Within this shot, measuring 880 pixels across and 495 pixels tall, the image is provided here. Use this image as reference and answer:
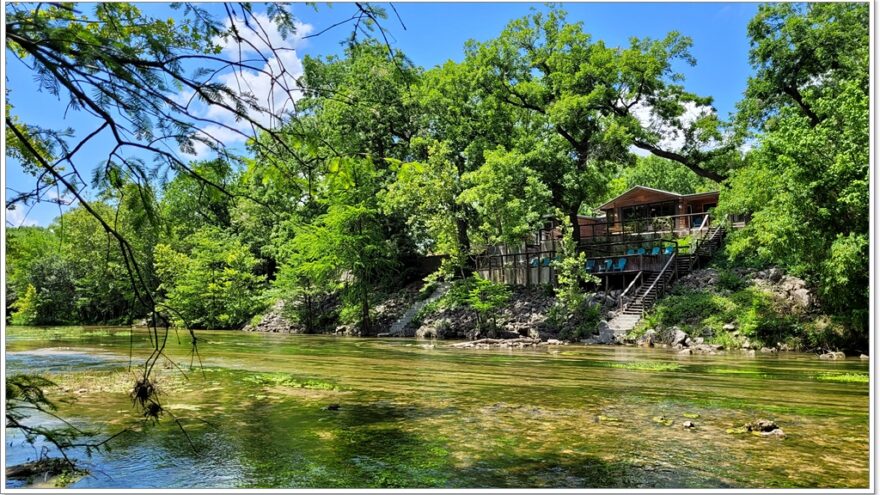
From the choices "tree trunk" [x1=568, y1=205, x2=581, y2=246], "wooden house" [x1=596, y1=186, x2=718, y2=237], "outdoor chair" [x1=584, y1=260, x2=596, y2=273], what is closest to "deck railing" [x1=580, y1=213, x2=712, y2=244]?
"wooden house" [x1=596, y1=186, x2=718, y2=237]

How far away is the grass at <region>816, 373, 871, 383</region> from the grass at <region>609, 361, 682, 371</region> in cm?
304

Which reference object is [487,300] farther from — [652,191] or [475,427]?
[475,427]

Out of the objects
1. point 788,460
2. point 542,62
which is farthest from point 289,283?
→ point 788,460

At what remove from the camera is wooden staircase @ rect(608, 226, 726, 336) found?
25391mm

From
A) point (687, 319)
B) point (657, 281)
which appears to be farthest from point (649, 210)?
point (687, 319)

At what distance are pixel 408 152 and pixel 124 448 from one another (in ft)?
102

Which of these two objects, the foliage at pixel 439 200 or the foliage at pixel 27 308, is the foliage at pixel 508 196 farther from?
the foliage at pixel 27 308

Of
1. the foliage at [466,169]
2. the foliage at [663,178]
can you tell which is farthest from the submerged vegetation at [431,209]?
the foliage at [663,178]

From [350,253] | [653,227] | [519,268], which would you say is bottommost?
[519,268]

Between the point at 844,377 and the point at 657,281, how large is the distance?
1468cm

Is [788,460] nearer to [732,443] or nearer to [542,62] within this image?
[732,443]

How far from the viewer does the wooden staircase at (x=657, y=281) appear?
25.4 m

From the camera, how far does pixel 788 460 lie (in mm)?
6035

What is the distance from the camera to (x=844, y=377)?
12.6m
